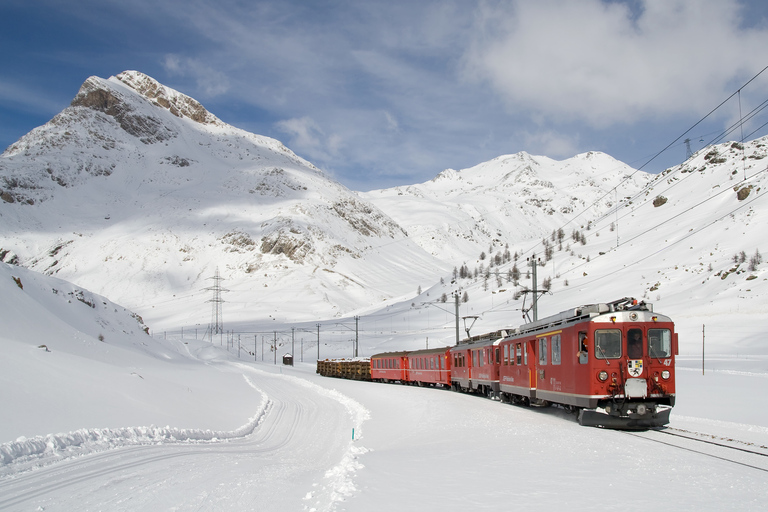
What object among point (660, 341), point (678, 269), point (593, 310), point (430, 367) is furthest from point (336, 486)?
point (678, 269)

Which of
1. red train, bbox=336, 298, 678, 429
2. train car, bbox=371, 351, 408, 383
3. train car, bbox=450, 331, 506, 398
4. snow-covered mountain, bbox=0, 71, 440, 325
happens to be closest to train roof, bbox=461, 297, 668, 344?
red train, bbox=336, 298, 678, 429

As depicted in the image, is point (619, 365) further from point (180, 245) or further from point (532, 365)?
point (180, 245)

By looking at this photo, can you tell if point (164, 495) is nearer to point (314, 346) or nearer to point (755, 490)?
point (755, 490)

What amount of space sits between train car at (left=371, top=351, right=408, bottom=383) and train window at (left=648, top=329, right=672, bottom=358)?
31.2m

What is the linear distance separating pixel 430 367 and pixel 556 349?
23007mm

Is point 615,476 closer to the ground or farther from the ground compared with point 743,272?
closer to the ground

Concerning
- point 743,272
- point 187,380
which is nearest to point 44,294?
point 187,380

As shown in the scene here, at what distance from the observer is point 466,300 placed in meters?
97.6

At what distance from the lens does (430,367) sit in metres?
41.5

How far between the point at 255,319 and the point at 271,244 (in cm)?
4635

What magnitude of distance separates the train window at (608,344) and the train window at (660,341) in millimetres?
1035

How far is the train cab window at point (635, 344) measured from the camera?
16744mm

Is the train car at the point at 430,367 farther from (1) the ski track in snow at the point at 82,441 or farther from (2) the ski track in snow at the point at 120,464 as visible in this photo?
(1) the ski track in snow at the point at 82,441

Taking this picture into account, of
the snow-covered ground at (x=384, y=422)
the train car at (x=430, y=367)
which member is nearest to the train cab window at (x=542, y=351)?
the snow-covered ground at (x=384, y=422)
